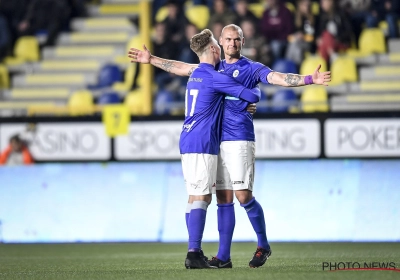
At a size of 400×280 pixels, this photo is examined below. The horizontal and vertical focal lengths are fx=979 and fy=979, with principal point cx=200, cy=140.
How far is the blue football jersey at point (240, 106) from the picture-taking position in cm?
759

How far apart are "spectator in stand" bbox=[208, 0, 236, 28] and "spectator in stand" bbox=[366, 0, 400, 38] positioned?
2.24 metres

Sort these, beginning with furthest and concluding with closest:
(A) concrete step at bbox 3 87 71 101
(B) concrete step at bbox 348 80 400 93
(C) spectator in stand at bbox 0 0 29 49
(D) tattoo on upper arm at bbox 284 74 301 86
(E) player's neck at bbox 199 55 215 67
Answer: (C) spectator in stand at bbox 0 0 29 49 → (A) concrete step at bbox 3 87 71 101 → (B) concrete step at bbox 348 80 400 93 → (E) player's neck at bbox 199 55 215 67 → (D) tattoo on upper arm at bbox 284 74 301 86

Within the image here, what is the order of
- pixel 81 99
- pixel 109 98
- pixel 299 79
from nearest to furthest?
1. pixel 299 79
2. pixel 109 98
3. pixel 81 99

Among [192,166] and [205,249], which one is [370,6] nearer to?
[205,249]

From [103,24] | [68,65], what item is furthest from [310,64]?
[103,24]

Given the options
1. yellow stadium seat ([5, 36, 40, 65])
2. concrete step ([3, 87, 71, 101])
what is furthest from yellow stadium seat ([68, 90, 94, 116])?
yellow stadium seat ([5, 36, 40, 65])

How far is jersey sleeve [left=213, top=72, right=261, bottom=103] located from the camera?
743 centimetres

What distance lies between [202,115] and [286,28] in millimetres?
8866

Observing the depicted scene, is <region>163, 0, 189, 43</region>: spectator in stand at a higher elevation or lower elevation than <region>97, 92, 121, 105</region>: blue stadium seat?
higher

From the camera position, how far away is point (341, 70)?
1550 cm

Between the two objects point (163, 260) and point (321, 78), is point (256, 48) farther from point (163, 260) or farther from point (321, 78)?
point (321, 78)

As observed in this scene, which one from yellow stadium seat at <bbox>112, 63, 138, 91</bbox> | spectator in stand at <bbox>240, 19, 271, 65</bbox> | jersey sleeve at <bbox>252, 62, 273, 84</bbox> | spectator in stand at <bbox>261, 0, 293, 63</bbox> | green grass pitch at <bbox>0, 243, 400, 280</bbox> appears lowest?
green grass pitch at <bbox>0, 243, 400, 280</bbox>

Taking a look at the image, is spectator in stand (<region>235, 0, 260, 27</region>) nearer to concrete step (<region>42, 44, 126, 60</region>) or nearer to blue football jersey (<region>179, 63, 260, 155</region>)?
concrete step (<region>42, 44, 126, 60</region>)

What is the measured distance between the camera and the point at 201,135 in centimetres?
745
